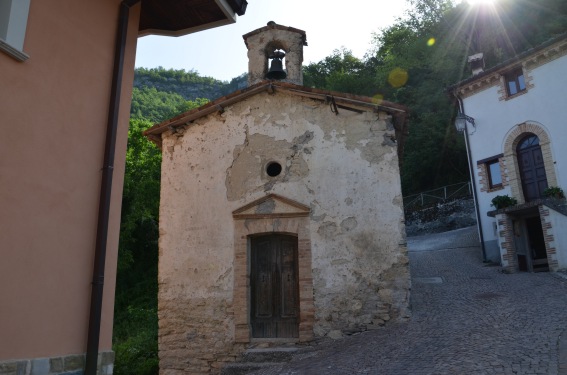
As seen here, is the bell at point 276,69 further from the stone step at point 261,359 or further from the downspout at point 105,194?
the downspout at point 105,194

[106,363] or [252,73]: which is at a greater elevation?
[252,73]

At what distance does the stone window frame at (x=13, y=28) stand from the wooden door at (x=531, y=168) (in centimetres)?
1662

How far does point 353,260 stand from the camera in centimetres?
967

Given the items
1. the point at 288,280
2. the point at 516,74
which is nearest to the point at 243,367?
the point at 288,280

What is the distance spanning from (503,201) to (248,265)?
416 inches

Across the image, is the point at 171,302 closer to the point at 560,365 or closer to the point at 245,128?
the point at 245,128

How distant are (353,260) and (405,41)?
3233cm

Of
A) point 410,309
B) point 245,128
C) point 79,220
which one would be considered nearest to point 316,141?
point 245,128

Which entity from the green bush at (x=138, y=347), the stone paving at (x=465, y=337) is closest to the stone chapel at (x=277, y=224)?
the stone paving at (x=465, y=337)

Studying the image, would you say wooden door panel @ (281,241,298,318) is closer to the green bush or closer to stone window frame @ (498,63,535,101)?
the green bush

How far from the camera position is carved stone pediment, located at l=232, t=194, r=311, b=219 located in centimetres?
1009

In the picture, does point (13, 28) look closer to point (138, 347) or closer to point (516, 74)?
point (138, 347)

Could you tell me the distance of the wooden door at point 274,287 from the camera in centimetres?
988

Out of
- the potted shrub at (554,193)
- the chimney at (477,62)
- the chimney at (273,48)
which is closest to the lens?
the chimney at (273,48)
